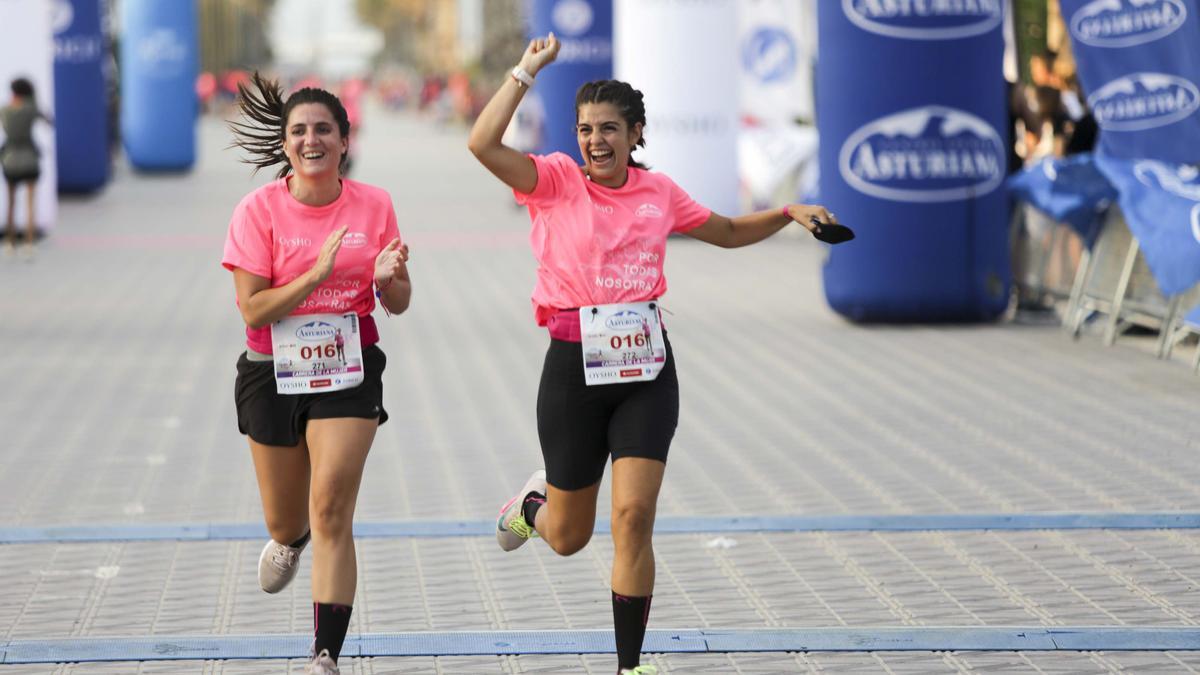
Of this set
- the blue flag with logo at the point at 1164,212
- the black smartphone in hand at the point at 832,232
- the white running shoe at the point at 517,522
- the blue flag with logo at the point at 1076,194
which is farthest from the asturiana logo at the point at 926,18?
the black smartphone in hand at the point at 832,232

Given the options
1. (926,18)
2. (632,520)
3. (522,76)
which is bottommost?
(632,520)

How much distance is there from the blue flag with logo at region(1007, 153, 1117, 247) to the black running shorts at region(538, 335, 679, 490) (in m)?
7.73

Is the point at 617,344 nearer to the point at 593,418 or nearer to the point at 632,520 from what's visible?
the point at 593,418

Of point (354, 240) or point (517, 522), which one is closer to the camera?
point (354, 240)

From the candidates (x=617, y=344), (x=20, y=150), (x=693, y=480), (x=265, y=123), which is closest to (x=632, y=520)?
(x=617, y=344)

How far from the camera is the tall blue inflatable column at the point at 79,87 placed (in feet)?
84.9

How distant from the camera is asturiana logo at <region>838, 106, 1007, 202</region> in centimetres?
1270

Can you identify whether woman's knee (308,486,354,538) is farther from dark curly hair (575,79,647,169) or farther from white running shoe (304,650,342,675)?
dark curly hair (575,79,647,169)

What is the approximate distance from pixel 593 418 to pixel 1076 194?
7.90 m

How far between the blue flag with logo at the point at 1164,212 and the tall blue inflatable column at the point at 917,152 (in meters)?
0.90

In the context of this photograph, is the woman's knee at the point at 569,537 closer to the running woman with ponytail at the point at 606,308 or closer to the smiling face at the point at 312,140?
the running woman with ponytail at the point at 606,308

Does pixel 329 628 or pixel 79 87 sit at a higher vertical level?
pixel 79 87

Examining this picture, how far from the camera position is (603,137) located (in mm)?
4969

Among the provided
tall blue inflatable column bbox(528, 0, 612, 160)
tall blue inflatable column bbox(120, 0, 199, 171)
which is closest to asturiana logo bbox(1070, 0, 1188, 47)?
tall blue inflatable column bbox(528, 0, 612, 160)
